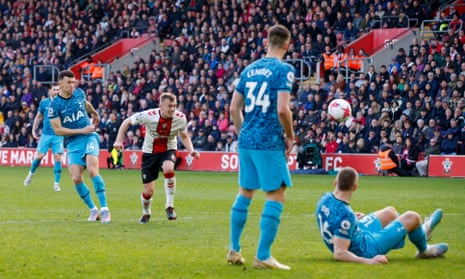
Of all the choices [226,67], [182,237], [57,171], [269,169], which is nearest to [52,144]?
[57,171]

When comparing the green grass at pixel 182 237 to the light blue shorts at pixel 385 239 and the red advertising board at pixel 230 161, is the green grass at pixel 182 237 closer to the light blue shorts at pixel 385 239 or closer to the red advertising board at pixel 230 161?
the light blue shorts at pixel 385 239

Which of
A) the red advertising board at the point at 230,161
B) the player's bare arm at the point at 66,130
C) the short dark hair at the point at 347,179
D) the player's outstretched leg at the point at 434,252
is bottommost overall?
the red advertising board at the point at 230,161

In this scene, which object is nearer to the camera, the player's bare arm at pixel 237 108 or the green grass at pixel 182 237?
the green grass at pixel 182 237

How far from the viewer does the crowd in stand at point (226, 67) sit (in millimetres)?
30891

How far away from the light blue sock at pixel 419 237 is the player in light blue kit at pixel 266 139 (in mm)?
1423

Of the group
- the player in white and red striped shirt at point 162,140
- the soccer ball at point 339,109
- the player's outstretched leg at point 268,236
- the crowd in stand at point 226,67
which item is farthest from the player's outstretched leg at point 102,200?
the crowd in stand at point 226,67

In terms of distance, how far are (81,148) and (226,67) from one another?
24.1 metres

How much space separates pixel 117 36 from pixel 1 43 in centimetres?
676

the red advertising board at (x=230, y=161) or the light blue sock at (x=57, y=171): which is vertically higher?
the light blue sock at (x=57, y=171)

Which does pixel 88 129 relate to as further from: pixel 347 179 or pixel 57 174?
pixel 57 174

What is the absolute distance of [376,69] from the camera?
1390 inches

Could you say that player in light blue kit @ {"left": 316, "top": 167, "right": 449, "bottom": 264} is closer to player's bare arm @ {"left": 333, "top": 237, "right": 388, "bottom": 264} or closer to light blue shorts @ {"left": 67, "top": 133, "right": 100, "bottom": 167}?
player's bare arm @ {"left": 333, "top": 237, "right": 388, "bottom": 264}

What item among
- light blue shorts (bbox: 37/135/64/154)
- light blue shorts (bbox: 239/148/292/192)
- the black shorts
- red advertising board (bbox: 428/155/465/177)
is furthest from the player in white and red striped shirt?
red advertising board (bbox: 428/155/465/177)

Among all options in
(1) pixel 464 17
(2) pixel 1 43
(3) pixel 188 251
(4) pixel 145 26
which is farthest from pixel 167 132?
(2) pixel 1 43
